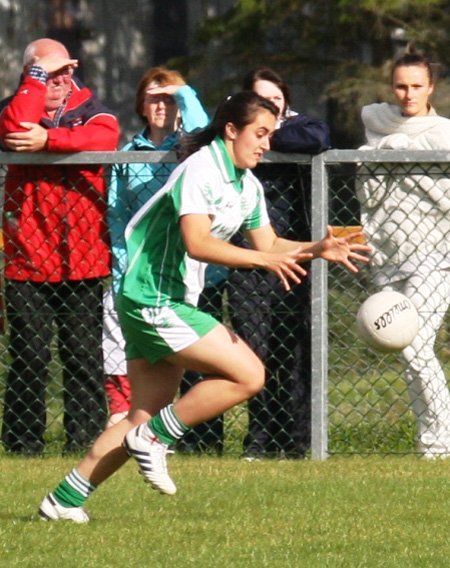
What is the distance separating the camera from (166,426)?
17.1ft

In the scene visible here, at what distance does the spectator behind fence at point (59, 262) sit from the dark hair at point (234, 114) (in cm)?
172

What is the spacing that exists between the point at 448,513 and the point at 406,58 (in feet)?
9.18

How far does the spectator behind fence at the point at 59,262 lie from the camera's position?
7168 mm

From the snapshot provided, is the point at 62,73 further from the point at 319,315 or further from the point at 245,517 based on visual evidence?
the point at 245,517

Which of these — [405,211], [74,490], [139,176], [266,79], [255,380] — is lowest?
[74,490]

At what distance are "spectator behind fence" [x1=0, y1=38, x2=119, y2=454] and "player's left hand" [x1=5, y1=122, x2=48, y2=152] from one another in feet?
0.28

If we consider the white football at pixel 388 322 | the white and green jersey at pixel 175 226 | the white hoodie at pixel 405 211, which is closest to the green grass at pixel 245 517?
the white football at pixel 388 322

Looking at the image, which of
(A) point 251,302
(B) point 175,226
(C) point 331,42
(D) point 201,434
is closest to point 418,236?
(A) point 251,302

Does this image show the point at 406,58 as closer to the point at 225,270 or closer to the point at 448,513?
the point at 225,270

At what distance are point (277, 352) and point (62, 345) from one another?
1.19 meters

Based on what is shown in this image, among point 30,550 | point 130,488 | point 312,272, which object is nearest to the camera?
point 30,550

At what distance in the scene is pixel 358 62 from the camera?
1430cm

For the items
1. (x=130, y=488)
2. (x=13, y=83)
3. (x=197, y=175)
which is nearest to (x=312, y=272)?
(x=130, y=488)

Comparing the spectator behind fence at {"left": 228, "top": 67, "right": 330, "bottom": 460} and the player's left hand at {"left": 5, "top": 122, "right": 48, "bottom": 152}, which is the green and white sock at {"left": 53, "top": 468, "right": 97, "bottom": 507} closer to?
the spectator behind fence at {"left": 228, "top": 67, "right": 330, "bottom": 460}
